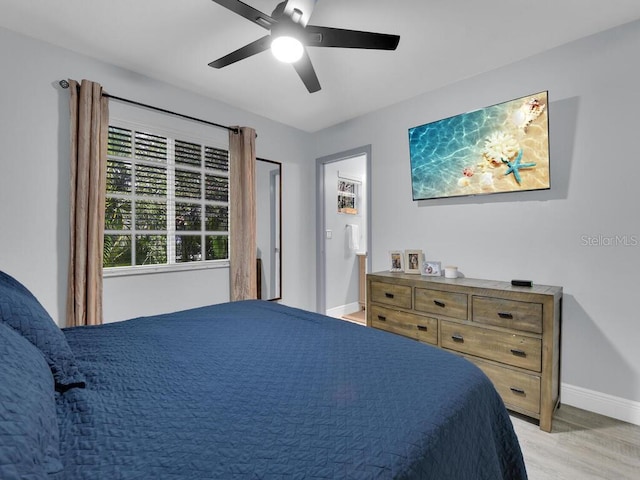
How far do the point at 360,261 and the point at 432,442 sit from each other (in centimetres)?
422

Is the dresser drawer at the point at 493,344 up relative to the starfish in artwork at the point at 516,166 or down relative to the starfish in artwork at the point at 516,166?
down

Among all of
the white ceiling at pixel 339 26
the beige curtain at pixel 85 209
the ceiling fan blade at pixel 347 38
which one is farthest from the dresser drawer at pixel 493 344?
the beige curtain at pixel 85 209

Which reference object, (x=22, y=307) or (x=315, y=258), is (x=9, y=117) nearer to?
(x=22, y=307)

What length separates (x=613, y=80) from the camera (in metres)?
2.12

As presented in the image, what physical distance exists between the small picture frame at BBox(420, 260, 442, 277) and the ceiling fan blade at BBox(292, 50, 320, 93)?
1.81m

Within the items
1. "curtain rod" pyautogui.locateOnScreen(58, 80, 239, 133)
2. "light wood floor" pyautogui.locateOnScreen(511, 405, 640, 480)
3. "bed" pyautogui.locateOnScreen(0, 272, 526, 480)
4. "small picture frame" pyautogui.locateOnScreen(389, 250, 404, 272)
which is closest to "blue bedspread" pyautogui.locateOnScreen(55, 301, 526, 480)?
"bed" pyautogui.locateOnScreen(0, 272, 526, 480)

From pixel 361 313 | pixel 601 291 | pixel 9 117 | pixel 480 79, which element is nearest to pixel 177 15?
pixel 9 117

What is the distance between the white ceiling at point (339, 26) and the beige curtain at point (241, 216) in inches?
22.5

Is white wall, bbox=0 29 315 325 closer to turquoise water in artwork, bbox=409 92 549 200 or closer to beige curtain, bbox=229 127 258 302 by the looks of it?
beige curtain, bbox=229 127 258 302

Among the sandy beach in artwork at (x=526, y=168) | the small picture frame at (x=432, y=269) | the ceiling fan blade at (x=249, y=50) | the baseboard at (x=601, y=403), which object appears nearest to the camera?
the ceiling fan blade at (x=249, y=50)

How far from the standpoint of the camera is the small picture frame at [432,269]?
9.37 ft

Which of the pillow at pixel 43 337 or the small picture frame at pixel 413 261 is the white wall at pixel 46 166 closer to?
the pillow at pixel 43 337

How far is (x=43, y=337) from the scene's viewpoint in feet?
3.13

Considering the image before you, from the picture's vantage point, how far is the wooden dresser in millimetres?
1967
